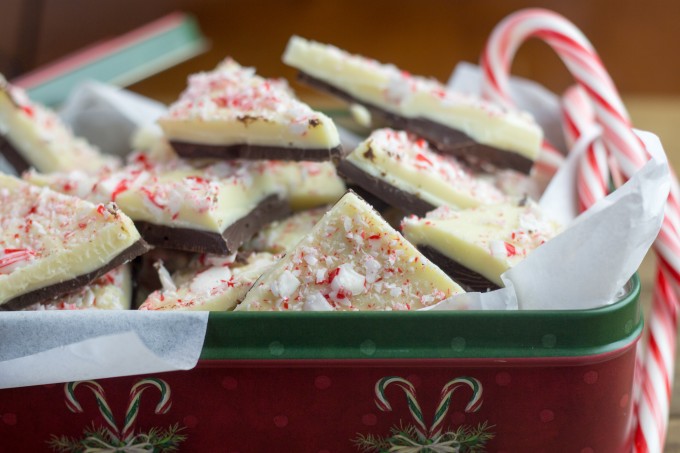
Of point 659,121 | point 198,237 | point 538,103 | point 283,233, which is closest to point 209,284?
point 198,237

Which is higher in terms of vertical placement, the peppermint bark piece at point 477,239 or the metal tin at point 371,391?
the peppermint bark piece at point 477,239

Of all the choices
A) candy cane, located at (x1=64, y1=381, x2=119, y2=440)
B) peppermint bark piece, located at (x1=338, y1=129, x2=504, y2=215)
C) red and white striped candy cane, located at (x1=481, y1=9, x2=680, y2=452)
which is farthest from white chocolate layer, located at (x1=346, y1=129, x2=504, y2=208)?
candy cane, located at (x1=64, y1=381, x2=119, y2=440)

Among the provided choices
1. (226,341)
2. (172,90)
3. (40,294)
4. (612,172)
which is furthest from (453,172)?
(172,90)

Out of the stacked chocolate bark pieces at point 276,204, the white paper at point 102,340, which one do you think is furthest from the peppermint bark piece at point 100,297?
the white paper at point 102,340

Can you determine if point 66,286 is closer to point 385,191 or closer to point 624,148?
point 385,191

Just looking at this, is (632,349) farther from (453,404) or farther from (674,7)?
(674,7)

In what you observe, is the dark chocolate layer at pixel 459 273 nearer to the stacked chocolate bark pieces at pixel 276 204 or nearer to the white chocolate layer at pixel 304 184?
the stacked chocolate bark pieces at pixel 276 204
